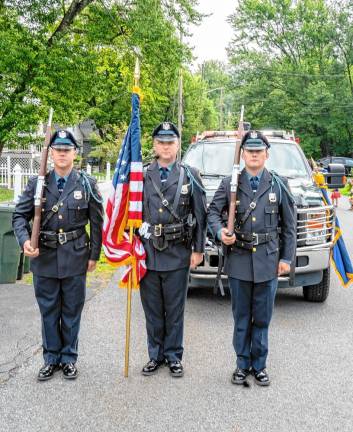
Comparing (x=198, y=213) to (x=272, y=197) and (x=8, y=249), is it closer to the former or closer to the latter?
(x=272, y=197)

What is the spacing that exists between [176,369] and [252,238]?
1226 mm

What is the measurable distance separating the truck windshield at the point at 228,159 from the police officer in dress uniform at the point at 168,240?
8.93ft

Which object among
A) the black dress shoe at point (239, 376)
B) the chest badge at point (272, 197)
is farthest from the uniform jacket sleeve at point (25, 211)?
the black dress shoe at point (239, 376)

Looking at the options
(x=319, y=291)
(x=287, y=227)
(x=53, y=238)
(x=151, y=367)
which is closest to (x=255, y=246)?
(x=287, y=227)

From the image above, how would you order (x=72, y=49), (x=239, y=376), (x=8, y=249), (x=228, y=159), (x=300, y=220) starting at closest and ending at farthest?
(x=239, y=376), (x=300, y=220), (x=8, y=249), (x=228, y=159), (x=72, y=49)

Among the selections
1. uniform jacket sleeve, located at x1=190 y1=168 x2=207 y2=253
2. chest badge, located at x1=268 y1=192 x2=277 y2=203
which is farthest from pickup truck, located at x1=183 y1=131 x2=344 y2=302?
chest badge, located at x1=268 y1=192 x2=277 y2=203

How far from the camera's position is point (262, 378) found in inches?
165

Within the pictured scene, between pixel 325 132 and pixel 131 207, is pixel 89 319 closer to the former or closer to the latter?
pixel 131 207

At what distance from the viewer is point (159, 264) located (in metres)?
4.34

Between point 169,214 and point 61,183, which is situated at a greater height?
point 61,183

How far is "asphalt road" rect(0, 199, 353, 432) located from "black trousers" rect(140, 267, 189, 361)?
8.2 inches

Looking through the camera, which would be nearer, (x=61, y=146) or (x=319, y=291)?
(x=61, y=146)

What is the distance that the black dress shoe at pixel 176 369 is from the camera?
4.31 meters

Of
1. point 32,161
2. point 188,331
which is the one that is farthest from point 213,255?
point 32,161
